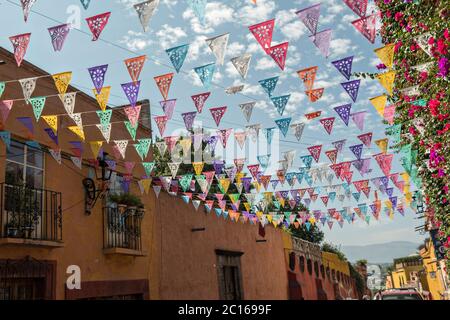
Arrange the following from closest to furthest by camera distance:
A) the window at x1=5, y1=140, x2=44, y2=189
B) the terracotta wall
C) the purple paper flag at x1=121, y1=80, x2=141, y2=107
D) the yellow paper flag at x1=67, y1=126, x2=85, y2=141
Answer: the purple paper flag at x1=121, y1=80, x2=141, y2=107 < the window at x1=5, y1=140, x2=44, y2=189 < the yellow paper flag at x1=67, y1=126, x2=85, y2=141 < the terracotta wall

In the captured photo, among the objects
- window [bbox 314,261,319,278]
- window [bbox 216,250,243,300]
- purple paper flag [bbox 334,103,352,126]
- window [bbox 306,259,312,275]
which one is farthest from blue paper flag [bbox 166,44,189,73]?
window [bbox 314,261,319,278]

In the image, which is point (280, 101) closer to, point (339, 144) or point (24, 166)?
point (339, 144)

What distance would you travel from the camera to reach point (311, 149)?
11.0m

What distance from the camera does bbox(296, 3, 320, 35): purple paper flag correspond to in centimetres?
607

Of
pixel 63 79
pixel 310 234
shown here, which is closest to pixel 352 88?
pixel 63 79

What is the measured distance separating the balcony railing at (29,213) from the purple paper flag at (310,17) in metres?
5.74

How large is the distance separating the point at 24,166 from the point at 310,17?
603 centimetres

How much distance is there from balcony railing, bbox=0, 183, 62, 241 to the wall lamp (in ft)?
3.04

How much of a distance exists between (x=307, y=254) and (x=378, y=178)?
14535 mm

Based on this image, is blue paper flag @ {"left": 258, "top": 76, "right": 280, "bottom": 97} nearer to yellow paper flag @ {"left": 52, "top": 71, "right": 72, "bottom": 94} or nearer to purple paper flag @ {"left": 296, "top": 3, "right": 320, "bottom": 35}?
purple paper flag @ {"left": 296, "top": 3, "right": 320, "bottom": 35}

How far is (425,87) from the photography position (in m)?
8.24

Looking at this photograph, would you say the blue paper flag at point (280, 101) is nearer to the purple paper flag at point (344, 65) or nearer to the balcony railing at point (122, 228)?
the purple paper flag at point (344, 65)

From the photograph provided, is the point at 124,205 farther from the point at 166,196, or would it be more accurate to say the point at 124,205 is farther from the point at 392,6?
the point at 392,6


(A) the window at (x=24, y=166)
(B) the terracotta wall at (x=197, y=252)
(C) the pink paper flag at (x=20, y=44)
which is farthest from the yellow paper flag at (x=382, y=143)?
(C) the pink paper flag at (x=20, y=44)
